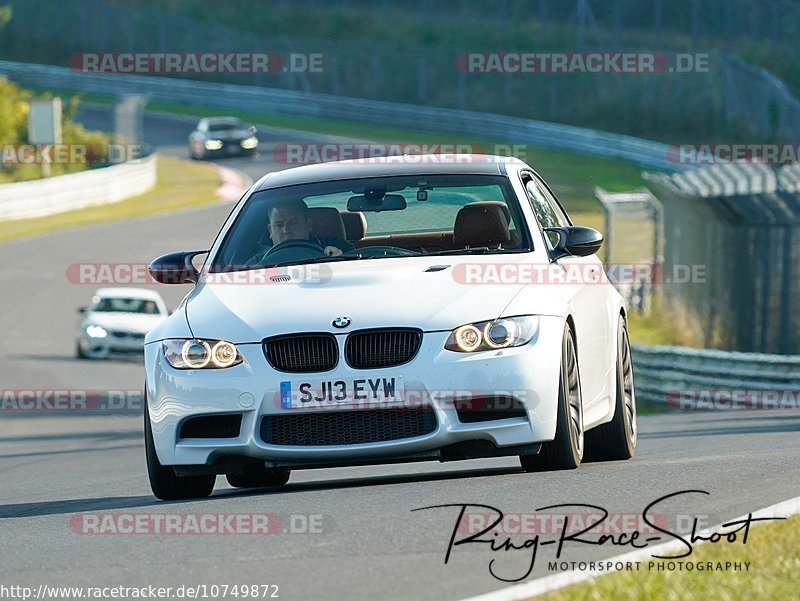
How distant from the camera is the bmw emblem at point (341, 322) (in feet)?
25.8

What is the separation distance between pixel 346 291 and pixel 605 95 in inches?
1995

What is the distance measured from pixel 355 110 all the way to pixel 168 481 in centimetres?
5337

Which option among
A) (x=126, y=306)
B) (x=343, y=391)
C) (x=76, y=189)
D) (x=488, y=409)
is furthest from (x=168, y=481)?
(x=76, y=189)

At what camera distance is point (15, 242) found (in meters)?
40.5

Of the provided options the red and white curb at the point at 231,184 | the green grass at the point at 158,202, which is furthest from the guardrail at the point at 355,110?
the red and white curb at the point at 231,184

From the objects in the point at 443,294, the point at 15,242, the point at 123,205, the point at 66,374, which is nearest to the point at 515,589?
the point at 443,294

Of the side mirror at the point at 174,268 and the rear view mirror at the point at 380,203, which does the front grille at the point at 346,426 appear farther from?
the rear view mirror at the point at 380,203

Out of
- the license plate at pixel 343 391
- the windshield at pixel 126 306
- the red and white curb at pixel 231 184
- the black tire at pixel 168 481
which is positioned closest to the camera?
the license plate at pixel 343 391

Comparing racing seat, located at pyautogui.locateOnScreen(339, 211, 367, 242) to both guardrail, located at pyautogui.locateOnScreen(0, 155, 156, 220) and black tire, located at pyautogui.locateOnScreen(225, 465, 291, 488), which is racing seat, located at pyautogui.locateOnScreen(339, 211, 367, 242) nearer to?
black tire, located at pyautogui.locateOnScreen(225, 465, 291, 488)

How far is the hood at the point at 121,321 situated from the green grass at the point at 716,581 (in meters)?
21.1

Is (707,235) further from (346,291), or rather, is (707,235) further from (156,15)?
(156,15)

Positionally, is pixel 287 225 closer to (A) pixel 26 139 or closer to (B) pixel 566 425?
(B) pixel 566 425

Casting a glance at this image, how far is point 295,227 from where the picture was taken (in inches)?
359

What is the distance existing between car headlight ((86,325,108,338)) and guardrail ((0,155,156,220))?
18.0 meters
